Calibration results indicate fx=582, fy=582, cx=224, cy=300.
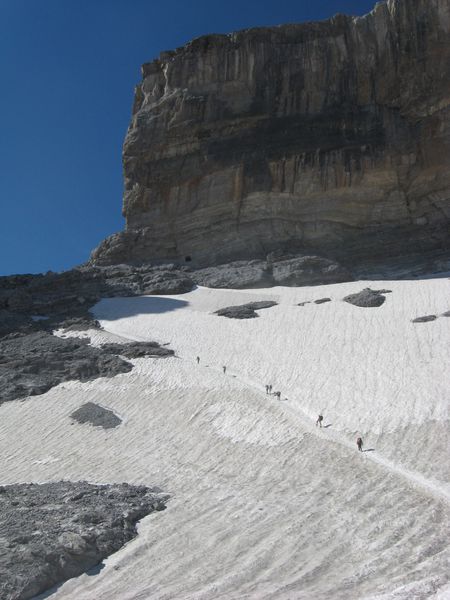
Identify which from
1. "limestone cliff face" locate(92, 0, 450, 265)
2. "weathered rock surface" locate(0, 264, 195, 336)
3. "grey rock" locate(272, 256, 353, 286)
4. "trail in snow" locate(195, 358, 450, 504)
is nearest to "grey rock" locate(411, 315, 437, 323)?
"trail in snow" locate(195, 358, 450, 504)

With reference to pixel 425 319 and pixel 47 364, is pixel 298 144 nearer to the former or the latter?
pixel 425 319

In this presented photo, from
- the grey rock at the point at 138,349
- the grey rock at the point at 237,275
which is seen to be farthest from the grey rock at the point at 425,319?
the grey rock at the point at 237,275

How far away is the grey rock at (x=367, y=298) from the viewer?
1164 inches

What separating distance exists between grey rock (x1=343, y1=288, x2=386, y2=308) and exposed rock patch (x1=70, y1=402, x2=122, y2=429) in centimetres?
1548

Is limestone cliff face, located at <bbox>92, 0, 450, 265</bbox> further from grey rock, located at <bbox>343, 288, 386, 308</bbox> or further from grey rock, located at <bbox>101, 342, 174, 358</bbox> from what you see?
grey rock, located at <bbox>101, 342, 174, 358</bbox>

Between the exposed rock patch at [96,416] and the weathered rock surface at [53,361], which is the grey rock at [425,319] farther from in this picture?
the exposed rock patch at [96,416]

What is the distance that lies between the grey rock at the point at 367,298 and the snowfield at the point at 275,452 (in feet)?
2.00

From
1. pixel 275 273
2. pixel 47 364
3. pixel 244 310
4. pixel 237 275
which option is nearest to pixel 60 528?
pixel 47 364

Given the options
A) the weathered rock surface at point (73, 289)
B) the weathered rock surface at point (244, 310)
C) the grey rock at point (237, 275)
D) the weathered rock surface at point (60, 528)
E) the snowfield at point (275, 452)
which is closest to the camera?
the weathered rock surface at point (60, 528)

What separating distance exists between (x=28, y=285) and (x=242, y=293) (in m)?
15.2

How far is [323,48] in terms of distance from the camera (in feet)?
142

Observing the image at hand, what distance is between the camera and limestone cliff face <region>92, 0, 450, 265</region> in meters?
40.2

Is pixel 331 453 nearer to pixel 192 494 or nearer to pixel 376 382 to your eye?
pixel 192 494

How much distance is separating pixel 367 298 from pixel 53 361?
15911 mm
